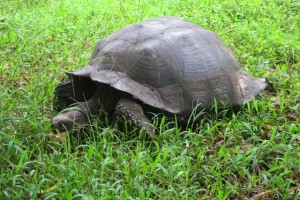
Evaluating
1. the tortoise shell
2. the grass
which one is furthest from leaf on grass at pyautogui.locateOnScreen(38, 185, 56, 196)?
the tortoise shell

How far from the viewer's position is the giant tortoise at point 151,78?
375cm

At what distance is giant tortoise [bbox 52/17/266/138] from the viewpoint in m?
3.75

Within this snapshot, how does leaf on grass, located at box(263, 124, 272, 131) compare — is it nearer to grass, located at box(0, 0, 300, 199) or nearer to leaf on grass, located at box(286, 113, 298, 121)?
grass, located at box(0, 0, 300, 199)

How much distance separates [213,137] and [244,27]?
2980mm

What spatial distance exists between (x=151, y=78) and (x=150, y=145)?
2.01 ft

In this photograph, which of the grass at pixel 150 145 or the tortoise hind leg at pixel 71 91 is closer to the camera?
the grass at pixel 150 145

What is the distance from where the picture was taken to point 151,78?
150 inches

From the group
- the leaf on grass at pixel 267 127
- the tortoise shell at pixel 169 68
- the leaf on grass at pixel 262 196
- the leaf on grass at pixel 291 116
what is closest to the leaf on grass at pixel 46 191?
the tortoise shell at pixel 169 68

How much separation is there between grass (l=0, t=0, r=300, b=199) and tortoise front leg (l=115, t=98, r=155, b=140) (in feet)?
0.36

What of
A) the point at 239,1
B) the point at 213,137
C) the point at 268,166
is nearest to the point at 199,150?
the point at 213,137

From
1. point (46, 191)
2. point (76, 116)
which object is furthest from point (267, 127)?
point (46, 191)

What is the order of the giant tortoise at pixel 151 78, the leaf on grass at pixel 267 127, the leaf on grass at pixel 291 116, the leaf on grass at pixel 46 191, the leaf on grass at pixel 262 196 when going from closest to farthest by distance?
the leaf on grass at pixel 46 191, the leaf on grass at pixel 262 196, the giant tortoise at pixel 151 78, the leaf on grass at pixel 267 127, the leaf on grass at pixel 291 116

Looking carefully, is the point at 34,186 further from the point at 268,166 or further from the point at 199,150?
the point at 268,166

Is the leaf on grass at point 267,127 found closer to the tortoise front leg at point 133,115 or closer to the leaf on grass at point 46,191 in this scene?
the tortoise front leg at point 133,115
